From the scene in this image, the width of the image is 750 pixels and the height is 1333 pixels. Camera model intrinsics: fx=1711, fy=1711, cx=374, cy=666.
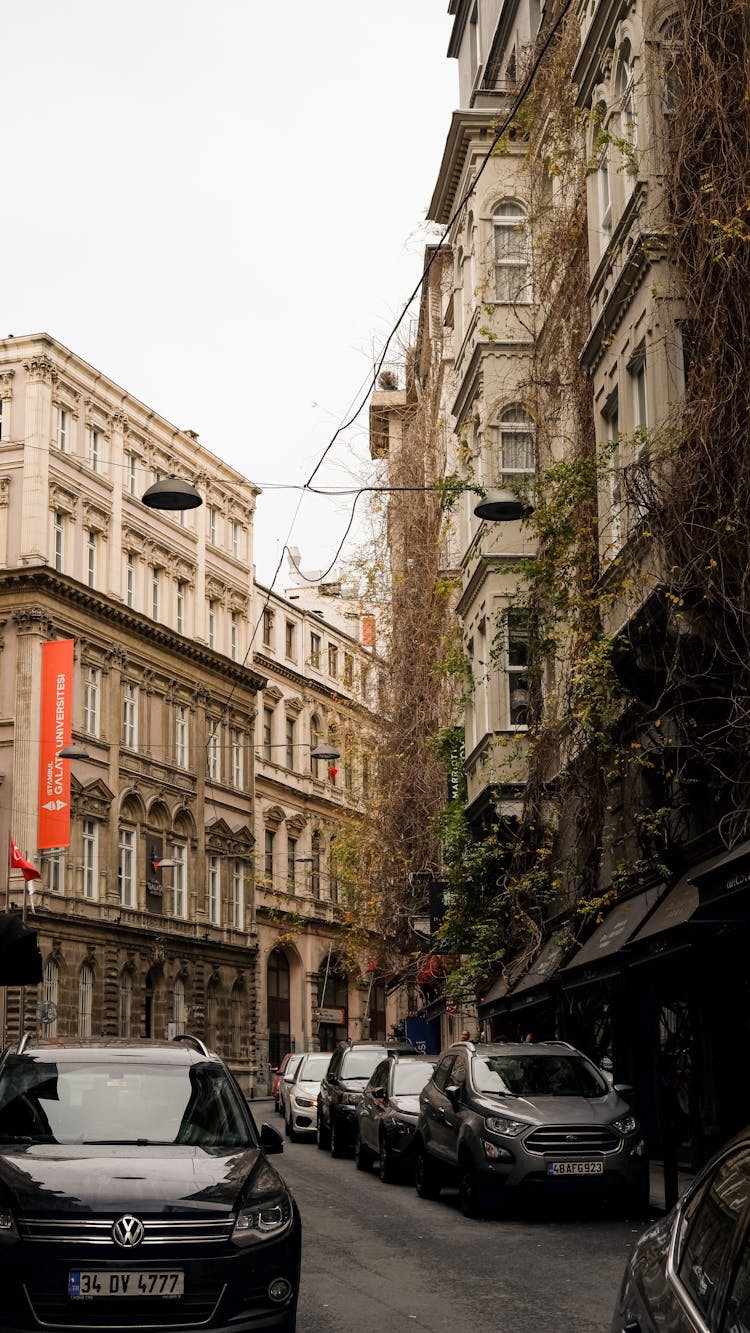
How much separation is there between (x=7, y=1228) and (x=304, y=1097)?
26.8 metres

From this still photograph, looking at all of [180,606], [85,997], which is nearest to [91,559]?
[180,606]

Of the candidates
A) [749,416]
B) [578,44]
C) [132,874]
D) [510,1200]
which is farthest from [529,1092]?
[132,874]

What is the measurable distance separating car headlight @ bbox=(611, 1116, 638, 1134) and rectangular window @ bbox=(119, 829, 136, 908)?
158ft

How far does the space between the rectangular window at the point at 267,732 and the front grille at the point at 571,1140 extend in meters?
62.9

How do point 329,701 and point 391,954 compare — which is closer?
point 391,954

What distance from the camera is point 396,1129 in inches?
821

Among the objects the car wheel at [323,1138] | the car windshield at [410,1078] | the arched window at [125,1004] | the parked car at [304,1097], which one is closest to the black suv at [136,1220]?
the car windshield at [410,1078]

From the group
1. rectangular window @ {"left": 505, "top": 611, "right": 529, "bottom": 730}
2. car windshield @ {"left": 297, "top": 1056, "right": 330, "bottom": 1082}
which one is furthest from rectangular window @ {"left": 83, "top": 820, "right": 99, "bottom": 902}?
rectangular window @ {"left": 505, "top": 611, "right": 529, "bottom": 730}

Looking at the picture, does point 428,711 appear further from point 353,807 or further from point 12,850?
point 353,807

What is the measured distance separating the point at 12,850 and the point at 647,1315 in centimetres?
5232

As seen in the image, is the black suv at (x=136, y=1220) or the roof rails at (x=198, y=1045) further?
the roof rails at (x=198, y=1045)

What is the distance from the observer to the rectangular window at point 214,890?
70375 millimetres

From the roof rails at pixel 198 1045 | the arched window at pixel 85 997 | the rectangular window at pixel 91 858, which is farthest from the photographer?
the rectangular window at pixel 91 858

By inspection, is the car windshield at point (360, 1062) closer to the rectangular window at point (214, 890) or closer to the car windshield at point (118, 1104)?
the car windshield at point (118, 1104)
